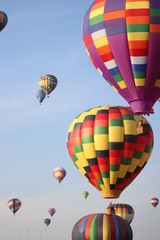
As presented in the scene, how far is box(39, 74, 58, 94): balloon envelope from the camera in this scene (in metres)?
47.9

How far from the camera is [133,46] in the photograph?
79.4 ft

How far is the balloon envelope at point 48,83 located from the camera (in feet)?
157

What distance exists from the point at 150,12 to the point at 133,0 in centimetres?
95

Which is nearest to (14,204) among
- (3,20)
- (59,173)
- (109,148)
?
(59,173)

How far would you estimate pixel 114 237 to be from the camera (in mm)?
26828

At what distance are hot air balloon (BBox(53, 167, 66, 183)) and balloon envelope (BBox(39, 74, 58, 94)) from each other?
8.63 meters

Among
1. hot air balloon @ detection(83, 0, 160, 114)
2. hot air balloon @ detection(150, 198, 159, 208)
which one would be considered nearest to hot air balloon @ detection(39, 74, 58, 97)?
hot air balloon @ detection(150, 198, 159, 208)

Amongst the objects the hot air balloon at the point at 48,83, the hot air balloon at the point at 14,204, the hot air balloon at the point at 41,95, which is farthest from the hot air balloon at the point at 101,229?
the hot air balloon at the point at 41,95

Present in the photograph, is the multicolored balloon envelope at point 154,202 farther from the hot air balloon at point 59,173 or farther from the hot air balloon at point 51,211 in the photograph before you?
the hot air balloon at point 51,211

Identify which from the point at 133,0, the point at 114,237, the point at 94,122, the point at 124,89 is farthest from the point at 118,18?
the point at 114,237

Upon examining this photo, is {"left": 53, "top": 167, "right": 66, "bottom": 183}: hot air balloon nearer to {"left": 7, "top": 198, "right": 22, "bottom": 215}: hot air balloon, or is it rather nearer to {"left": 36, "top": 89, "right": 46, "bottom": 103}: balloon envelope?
{"left": 7, "top": 198, "right": 22, "bottom": 215}: hot air balloon

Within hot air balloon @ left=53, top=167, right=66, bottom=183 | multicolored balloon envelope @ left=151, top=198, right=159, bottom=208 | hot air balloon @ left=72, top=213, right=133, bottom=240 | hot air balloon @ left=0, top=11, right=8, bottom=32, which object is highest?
hot air balloon @ left=0, top=11, right=8, bottom=32

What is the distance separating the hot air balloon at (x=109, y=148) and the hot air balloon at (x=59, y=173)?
71.0 ft

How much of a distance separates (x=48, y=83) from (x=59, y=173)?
9370 millimetres
